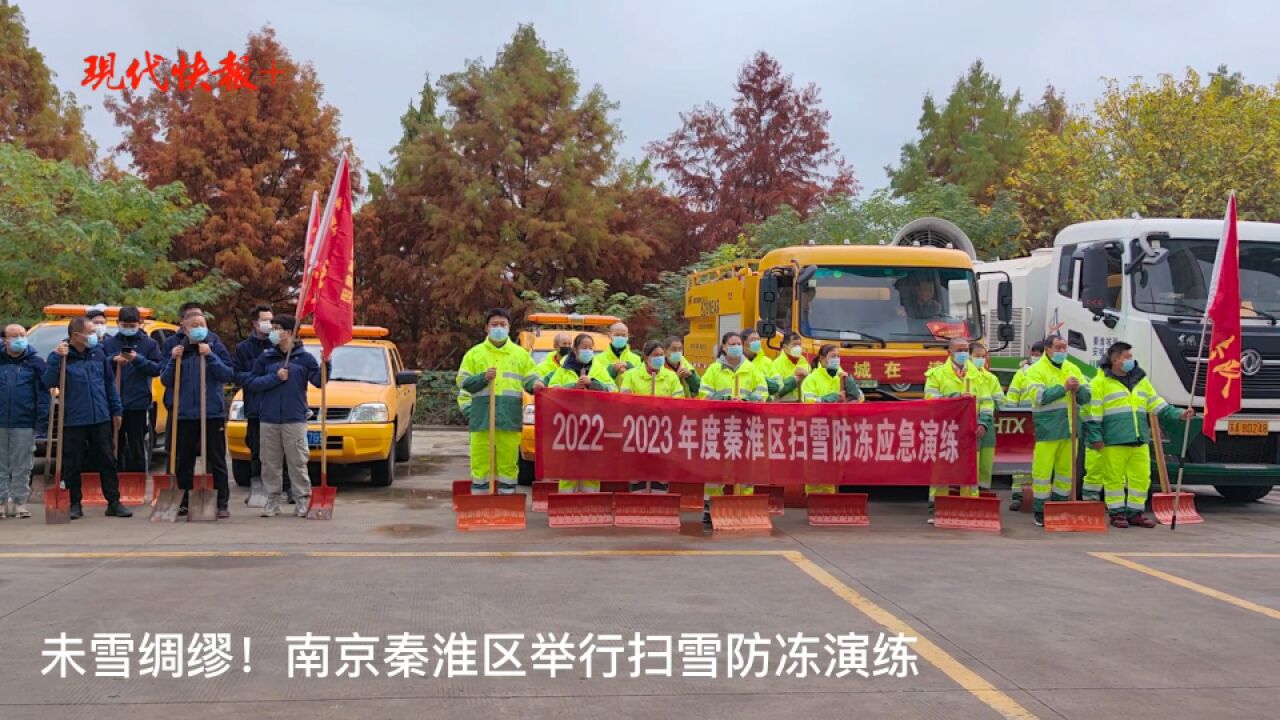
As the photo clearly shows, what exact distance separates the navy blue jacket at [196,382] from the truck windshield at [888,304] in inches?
245

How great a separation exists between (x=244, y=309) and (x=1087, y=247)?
20147 millimetres

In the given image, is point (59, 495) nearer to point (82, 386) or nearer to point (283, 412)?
point (82, 386)

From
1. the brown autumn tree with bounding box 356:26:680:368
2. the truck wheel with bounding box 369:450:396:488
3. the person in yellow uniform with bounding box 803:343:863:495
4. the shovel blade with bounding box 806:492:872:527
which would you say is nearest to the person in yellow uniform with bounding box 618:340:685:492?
the person in yellow uniform with bounding box 803:343:863:495

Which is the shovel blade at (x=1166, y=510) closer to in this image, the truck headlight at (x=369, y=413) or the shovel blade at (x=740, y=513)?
the shovel blade at (x=740, y=513)

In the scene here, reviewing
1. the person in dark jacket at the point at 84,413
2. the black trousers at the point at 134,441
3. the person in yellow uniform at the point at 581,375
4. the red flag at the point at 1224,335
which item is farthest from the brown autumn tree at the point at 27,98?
the red flag at the point at 1224,335

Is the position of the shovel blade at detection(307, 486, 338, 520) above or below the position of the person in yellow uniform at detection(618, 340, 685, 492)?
below

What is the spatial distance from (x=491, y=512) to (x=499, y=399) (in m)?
1.10

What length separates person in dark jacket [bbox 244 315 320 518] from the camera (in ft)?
35.1

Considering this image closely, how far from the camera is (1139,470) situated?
11219 millimetres

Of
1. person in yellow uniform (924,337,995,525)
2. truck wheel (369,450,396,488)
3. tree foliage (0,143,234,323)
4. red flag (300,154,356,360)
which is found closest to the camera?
red flag (300,154,356,360)

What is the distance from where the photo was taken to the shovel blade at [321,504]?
10.7 meters

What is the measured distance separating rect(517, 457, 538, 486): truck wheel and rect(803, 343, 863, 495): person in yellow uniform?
3698mm

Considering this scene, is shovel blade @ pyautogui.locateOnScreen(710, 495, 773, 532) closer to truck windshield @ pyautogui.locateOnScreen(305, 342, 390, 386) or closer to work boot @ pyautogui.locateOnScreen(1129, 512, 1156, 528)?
work boot @ pyautogui.locateOnScreen(1129, 512, 1156, 528)

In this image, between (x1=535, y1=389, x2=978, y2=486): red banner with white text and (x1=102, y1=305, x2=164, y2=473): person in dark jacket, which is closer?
(x1=535, y1=389, x2=978, y2=486): red banner with white text
